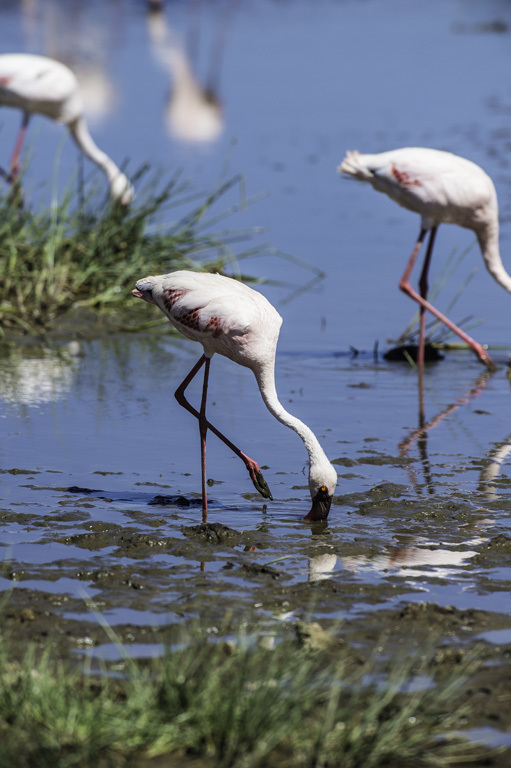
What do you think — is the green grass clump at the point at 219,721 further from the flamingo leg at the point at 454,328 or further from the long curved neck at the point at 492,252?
the long curved neck at the point at 492,252

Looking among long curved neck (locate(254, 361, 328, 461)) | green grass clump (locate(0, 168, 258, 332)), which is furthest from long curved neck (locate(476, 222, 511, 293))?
long curved neck (locate(254, 361, 328, 461))

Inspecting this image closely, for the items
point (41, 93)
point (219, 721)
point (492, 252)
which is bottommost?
point (219, 721)

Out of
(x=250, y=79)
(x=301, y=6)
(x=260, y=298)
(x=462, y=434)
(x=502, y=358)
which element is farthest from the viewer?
(x=301, y=6)

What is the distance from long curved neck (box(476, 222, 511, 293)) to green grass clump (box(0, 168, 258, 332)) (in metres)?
2.06

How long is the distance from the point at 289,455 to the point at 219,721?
3.77m

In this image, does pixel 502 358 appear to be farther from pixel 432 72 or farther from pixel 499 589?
pixel 432 72

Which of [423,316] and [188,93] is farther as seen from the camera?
[188,93]

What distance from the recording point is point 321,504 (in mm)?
6039

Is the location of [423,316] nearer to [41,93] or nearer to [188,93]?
[41,93]

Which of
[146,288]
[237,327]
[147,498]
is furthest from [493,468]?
[146,288]

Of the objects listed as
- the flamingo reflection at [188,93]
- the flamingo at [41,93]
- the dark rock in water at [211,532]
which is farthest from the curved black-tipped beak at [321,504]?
the flamingo reflection at [188,93]

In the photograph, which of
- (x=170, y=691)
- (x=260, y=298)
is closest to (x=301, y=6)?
(x=260, y=298)

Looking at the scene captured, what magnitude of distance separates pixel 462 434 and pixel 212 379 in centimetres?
203

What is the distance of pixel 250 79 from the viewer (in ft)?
79.9
